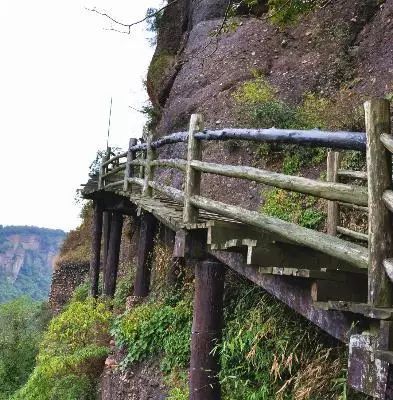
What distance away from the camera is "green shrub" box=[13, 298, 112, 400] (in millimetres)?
8813

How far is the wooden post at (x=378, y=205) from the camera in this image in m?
2.51

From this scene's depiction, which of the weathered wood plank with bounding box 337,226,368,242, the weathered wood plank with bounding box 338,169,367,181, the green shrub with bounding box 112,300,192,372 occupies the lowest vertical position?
the green shrub with bounding box 112,300,192,372

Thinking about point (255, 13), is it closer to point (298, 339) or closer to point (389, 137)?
point (298, 339)

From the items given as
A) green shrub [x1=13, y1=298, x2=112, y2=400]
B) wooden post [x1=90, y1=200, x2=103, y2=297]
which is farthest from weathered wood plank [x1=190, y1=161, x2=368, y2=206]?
wooden post [x1=90, y1=200, x2=103, y2=297]

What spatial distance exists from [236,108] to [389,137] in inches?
403

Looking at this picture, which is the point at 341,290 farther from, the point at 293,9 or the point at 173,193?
the point at 293,9

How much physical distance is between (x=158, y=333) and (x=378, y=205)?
5395 mm

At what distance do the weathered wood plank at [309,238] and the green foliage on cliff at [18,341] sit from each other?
15.0m

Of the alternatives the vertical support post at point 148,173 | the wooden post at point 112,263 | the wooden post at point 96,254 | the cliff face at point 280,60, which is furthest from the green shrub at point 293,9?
the wooden post at point 96,254

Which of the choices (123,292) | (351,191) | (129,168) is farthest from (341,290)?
(123,292)

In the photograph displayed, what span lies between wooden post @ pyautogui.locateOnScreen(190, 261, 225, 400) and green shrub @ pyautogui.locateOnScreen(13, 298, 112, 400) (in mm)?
4304

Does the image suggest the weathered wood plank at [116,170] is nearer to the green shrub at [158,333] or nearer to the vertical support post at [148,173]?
the vertical support post at [148,173]

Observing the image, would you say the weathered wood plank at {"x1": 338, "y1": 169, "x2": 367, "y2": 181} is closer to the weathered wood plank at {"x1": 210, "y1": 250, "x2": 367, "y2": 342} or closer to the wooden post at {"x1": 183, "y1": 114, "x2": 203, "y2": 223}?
the wooden post at {"x1": 183, "y1": 114, "x2": 203, "y2": 223}

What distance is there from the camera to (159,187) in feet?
24.8
